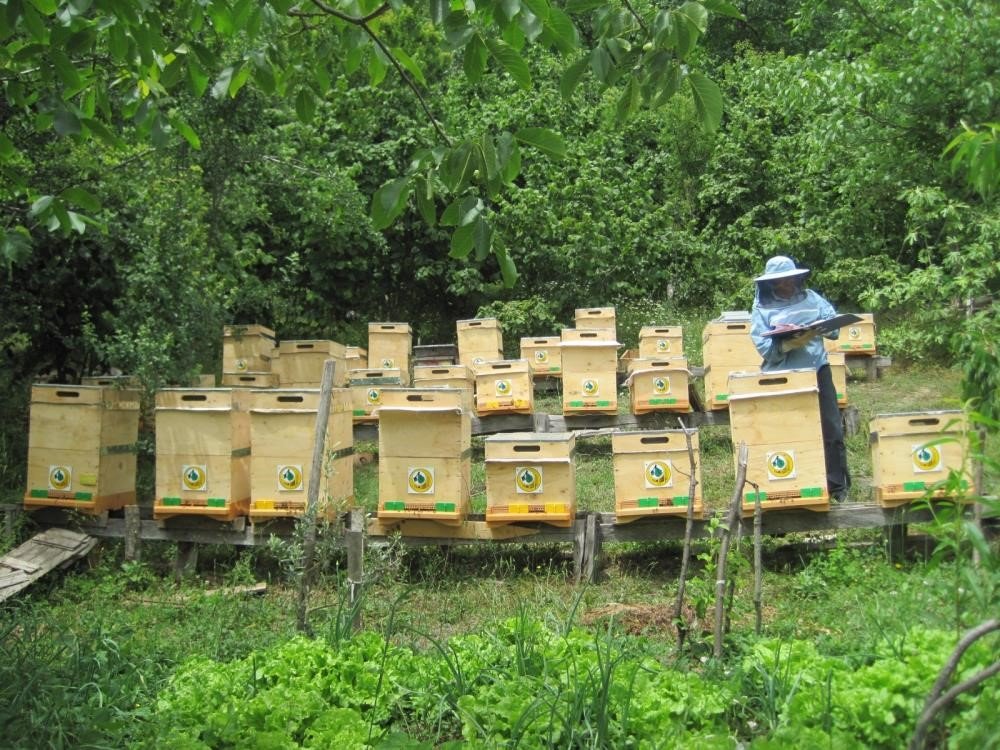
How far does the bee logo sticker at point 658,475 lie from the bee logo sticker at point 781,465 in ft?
1.95

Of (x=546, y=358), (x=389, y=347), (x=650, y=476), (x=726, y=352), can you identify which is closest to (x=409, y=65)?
(x=650, y=476)

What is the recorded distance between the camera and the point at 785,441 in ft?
17.9

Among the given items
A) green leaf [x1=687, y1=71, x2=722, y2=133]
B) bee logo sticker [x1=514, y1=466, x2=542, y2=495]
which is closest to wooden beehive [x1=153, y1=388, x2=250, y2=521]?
bee logo sticker [x1=514, y1=466, x2=542, y2=495]

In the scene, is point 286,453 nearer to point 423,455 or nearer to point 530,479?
point 423,455

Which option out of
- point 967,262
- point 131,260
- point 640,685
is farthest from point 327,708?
point 967,262

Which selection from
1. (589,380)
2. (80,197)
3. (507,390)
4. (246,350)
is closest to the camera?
(80,197)

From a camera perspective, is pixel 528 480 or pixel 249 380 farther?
pixel 249 380

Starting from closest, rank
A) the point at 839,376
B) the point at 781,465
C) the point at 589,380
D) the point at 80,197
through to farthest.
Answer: the point at 80,197, the point at 781,465, the point at 839,376, the point at 589,380

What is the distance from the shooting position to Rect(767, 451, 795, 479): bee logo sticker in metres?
5.42

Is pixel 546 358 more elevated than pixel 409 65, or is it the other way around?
pixel 546 358

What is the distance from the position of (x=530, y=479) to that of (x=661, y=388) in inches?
126

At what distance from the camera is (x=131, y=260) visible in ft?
28.8

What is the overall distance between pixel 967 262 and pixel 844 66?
106 inches

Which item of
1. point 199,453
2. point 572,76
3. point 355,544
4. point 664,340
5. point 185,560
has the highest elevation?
point 664,340
